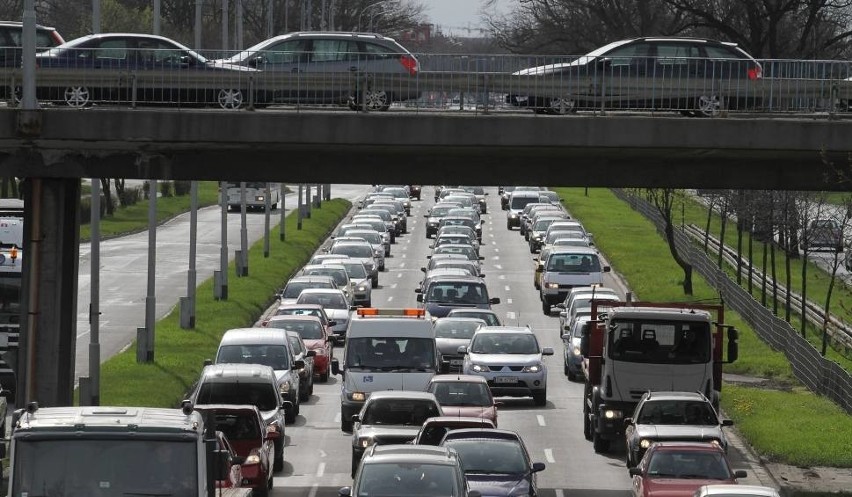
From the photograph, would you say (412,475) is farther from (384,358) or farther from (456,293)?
(456,293)

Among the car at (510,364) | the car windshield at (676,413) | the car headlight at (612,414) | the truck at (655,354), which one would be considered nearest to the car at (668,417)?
the car windshield at (676,413)

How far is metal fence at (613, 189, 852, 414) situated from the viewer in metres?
38.3

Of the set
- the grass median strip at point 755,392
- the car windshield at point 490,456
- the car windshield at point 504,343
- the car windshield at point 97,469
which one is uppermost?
the car windshield at point 97,469

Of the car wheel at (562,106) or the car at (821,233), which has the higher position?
the car wheel at (562,106)

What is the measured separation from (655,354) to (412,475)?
10.9 meters

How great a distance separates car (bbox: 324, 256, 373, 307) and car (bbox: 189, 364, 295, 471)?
2610 centimetres

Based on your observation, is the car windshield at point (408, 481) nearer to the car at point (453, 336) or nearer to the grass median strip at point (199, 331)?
the grass median strip at point (199, 331)

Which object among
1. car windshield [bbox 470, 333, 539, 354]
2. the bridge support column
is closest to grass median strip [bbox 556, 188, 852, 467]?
car windshield [bbox 470, 333, 539, 354]

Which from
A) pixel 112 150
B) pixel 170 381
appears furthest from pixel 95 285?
pixel 112 150

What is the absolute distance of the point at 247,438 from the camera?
83.8 ft

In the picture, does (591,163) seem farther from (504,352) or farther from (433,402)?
(504,352)

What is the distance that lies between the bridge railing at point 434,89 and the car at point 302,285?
64.0 ft

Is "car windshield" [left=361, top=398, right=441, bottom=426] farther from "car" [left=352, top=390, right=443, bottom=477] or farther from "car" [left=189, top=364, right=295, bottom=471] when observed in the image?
"car" [left=189, top=364, right=295, bottom=471]

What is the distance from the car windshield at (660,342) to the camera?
3088cm
